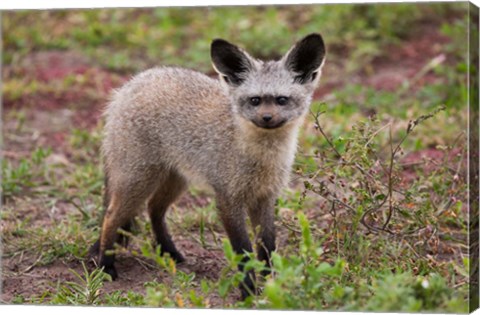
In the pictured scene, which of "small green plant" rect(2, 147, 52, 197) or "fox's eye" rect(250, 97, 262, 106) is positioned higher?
→ "fox's eye" rect(250, 97, 262, 106)

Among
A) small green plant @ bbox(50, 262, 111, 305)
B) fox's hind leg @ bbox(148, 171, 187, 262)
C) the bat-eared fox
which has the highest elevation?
the bat-eared fox

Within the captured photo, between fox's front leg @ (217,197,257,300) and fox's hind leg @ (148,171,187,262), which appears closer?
fox's front leg @ (217,197,257,300)

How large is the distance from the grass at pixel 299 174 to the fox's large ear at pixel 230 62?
1.86ft

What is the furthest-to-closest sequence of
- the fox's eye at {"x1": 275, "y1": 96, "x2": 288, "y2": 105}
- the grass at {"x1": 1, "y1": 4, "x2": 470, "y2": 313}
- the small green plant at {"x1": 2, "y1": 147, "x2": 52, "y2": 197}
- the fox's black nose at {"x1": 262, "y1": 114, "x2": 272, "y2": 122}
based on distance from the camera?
the small green plant at {"x1": 2, "y1": 147, "x2": 52, "y2": 197}, the fox's eye at {"x1": 275, "y1": 96, "x2": 288, "y2": 105}, the fox's black nose at {"x1": 262, "y1": 114, "x2": 272, "y2": 122}, the grass at {"x1": 1, "y1": 4, "x2": 470, "y2": 313}

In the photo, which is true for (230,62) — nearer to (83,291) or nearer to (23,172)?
(83,291)

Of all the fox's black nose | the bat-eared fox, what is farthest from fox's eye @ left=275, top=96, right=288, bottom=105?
the fox's black nose

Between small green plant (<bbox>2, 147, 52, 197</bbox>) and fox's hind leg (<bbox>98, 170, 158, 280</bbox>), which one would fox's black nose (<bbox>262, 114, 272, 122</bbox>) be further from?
small green plant (<bbox>2, 147, 52, 197</bbox>)

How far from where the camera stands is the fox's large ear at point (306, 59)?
5398 mm

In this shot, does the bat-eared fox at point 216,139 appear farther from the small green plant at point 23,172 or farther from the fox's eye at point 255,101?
the small green plant at point 23,172

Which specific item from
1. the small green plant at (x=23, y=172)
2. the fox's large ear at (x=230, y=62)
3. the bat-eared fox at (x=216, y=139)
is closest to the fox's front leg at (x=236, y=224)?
the bat-eared fox at (x=216, y=139)

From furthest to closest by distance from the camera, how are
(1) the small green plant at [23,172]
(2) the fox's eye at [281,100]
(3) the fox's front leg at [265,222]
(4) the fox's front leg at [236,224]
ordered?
(1) the small green plant at [23,172], (3) the fox's front leg at [265,222], (4) the fox's front leg at [236,224], (2) the fox's eye at [281,100]

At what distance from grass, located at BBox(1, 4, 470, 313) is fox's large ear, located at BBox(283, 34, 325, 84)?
347mm

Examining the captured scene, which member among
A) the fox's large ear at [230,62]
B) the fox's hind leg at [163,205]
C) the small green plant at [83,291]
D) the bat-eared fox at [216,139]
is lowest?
the small green plant at [83,291]

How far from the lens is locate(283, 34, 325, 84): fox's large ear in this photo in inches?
213
